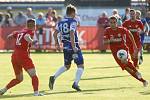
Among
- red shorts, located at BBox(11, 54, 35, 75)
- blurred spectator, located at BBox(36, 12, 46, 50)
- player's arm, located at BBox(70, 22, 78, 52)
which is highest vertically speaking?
player's arm, located at BBox(70, 22, 78, 52)

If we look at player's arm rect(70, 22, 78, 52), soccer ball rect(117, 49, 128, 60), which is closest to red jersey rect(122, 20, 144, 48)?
soccer ball rect(117, 49, 128, 60)

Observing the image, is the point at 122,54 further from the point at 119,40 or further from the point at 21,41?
the point at 21,41

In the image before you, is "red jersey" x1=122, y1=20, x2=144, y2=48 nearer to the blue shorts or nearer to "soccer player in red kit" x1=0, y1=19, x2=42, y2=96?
the blue shorts

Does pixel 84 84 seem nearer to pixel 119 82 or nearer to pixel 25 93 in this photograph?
pixel 119 82

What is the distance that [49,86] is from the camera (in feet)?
48.9

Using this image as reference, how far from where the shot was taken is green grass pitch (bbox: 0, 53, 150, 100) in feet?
44.1

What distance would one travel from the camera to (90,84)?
52.3 feet

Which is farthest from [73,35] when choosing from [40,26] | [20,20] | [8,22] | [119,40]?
[8,22]

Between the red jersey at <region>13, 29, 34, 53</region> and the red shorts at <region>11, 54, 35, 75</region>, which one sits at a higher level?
the red jersey at <region>13, 29, 34, 53</region>

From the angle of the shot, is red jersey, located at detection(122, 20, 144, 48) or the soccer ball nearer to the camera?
the soccer ball

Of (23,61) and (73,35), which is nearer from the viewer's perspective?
(23,61)

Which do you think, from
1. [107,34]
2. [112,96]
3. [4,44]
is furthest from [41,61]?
[112,96]

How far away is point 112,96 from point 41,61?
34.2 ft

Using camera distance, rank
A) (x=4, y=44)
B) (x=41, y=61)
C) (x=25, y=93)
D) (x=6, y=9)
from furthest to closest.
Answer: (x=6, y=9) < (x=4, y=44) < (x=41, y=61) < (x=25, y=93)
